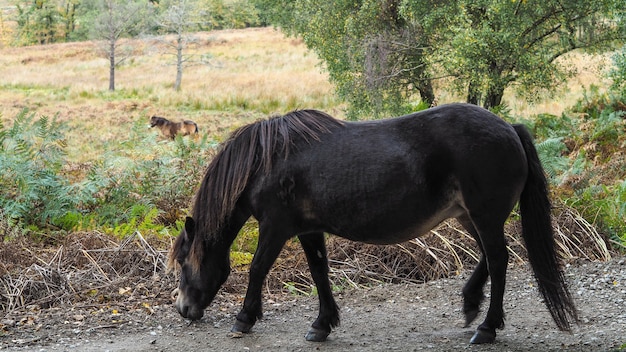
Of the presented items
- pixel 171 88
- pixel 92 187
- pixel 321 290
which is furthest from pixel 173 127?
pixel 321 290

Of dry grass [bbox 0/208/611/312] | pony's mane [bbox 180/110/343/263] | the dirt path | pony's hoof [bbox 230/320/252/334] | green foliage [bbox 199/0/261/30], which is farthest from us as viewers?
green foliage [bbox 199/0/261/30]

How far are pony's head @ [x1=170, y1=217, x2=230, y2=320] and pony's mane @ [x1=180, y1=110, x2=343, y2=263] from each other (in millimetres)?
26

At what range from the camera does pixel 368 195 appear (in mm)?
5234

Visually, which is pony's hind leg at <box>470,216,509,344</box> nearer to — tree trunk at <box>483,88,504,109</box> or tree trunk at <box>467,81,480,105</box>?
tree trunk at <box>467,81,480,105</box>

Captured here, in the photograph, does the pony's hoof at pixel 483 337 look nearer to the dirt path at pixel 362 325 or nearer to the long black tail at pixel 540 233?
the dirt path at pixel 362 325

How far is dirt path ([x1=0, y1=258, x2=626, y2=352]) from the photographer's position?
5.28 m

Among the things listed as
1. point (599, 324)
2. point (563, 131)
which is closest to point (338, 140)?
point (599, 324)

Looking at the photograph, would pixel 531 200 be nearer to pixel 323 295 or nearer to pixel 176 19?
pixel 323 295

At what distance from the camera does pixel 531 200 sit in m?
5.27

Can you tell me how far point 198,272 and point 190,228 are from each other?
0.35 metres

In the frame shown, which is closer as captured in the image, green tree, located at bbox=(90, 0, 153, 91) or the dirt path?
the dirt path

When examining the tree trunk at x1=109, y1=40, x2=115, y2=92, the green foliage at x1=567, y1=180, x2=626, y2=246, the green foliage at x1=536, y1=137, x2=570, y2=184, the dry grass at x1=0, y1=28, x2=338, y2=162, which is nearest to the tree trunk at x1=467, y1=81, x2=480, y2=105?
the dry grass at x1=0, y1=28, x2=338, y2=162

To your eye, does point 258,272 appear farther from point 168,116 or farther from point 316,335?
point 168,116

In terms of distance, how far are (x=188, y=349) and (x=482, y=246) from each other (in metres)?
2.29
